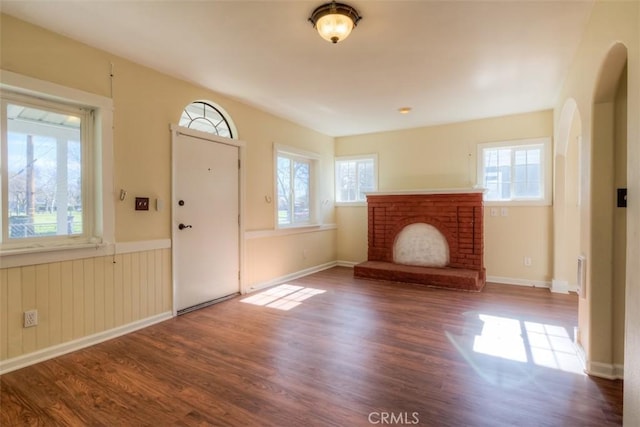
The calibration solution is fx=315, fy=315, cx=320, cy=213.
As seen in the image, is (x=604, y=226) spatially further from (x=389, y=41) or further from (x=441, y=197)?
(x=441, y=197)

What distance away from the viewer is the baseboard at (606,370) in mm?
2102

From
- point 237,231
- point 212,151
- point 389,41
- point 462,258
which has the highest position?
point 389,41

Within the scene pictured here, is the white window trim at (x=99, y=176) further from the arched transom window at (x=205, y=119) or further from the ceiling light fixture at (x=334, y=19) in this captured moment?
the ceiling light fixture at (x=334, y=19)

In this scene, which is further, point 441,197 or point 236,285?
point 441,197

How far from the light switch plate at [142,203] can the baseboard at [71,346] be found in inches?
42.8

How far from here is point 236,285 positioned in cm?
414

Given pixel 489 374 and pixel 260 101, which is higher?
pixel 260 101

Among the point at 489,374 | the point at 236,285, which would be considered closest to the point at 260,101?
the point at 236,285

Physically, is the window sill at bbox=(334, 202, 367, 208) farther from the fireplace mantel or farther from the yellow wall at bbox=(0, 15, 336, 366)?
the yellow wall at bbox=(0, 15, 336, 366)

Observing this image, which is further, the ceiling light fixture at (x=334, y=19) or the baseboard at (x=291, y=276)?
the baseboard at (x=291, y=276)

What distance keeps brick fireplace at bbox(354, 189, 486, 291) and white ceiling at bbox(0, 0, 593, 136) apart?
1.54 meters

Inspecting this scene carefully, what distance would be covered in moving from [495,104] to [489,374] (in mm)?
3480

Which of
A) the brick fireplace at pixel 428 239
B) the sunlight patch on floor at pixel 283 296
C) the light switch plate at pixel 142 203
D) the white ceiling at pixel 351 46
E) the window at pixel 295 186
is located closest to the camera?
the white ceiling at pixel 351 46

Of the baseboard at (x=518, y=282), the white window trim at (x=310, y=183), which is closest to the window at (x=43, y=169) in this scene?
the white window trim at (x=310, y=183)
